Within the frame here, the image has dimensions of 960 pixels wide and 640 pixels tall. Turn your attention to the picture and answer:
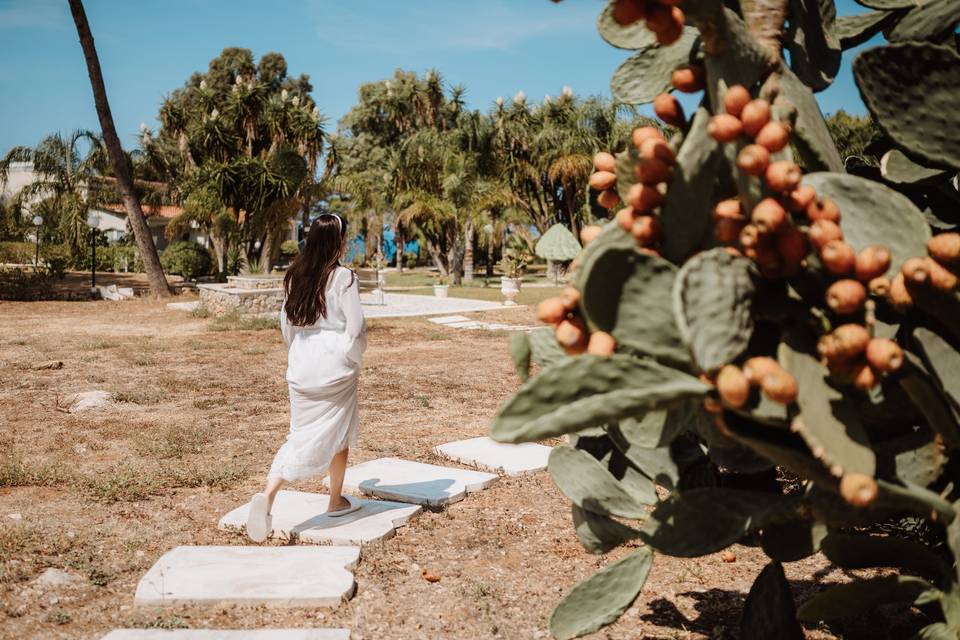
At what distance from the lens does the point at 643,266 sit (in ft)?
4.88

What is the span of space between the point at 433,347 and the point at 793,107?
35.5 ft

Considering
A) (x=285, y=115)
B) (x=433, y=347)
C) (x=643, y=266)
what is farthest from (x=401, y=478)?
(x=285, y=115)

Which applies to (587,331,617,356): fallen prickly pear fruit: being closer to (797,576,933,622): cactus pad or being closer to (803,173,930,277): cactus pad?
(803,173,930,277): cactus pad

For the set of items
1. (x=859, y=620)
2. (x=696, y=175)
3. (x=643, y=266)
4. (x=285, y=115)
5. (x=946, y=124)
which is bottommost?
(x=859, y=620)

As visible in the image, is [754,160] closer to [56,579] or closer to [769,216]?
[769,216]

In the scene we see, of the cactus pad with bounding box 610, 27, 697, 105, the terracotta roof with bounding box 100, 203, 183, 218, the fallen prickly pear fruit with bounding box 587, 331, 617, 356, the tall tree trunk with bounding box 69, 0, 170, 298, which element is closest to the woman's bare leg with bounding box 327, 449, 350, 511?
the cactus pad with bounding box 610, 27, 697, 105

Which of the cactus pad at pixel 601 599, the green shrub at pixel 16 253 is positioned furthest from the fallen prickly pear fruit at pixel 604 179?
the green shrub at pixel 16 253

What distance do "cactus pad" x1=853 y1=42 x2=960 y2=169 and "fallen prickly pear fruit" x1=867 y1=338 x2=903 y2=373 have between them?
574 millimetres

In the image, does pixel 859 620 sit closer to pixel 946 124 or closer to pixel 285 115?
pixel 946 124

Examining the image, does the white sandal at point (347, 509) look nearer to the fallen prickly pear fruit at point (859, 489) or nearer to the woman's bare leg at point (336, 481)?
the woman's bare leg at point (336, 481)

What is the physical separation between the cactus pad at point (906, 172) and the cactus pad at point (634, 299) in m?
0.86

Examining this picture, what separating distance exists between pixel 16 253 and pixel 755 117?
35.9m

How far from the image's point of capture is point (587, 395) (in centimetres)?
144

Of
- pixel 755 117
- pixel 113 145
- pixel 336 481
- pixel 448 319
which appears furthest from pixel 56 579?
pixel 113 145
